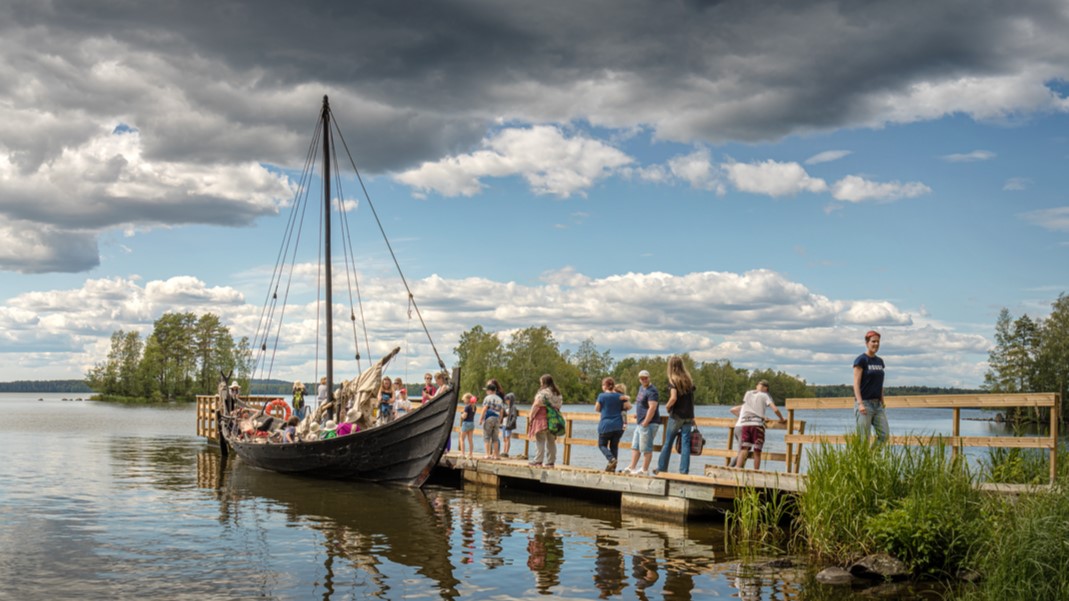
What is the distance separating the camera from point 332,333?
26766 mm

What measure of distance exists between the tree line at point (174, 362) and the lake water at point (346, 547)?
9315 centimetres

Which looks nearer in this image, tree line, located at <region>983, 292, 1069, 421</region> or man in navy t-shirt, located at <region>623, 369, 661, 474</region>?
man in navy t-shirt, located at <region>623, 369, 661, 474</region>

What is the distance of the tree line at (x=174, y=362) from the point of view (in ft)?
358

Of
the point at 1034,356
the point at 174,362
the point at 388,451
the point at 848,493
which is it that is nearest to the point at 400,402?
the point at 388,451

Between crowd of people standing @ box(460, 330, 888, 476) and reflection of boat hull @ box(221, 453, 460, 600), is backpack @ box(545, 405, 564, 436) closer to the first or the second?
crowd of people standing @ box(460, 330, 888, 476)

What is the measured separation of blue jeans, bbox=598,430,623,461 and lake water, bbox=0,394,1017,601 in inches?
37.9

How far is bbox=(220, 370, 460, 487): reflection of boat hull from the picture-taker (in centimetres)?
1938

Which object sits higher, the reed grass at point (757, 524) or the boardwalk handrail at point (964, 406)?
the boardwalk handrail at point (964, 406)

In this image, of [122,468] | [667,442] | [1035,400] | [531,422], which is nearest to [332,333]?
[122,468]

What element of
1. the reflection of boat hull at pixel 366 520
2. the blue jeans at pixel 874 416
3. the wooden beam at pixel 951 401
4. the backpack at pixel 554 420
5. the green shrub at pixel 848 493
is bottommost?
the reflection of boat hull at pixel 366 520

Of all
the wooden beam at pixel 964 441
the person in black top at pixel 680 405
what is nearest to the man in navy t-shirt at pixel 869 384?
the wooden beam at pixel 964 441

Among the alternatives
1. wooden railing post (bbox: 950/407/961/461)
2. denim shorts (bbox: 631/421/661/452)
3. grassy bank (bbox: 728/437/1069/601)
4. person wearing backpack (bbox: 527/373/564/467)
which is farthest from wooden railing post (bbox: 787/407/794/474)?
person wearing backpack (bbox: 527/373/564/467)

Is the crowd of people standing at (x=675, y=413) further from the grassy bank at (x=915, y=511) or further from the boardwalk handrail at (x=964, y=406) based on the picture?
the grassy bank at (x=915, y=511)

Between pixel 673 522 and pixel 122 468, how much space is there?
1685 centimetres
